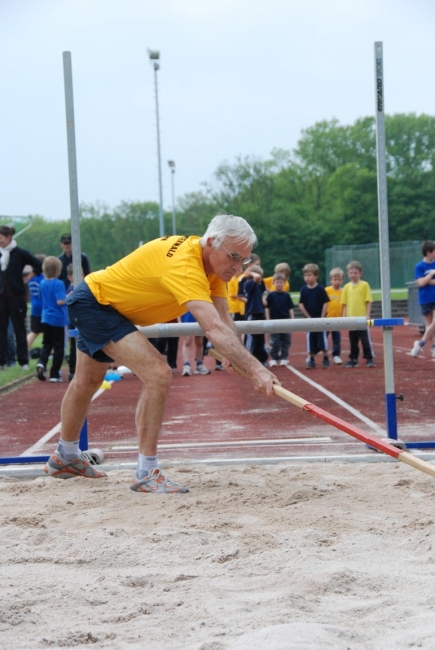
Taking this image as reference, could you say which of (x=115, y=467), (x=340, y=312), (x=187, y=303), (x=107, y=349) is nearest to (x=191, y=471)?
(x=115, y=467)

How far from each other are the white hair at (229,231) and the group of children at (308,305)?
7.49m

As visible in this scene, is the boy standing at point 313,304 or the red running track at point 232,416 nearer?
the red running track at point 232,416

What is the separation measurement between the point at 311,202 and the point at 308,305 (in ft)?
178

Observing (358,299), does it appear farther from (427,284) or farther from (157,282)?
(157,282)

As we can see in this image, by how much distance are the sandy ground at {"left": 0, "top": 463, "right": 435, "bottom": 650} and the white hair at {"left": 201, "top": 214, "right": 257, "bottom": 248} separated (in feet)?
4.31

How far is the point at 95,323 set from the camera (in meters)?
4.59

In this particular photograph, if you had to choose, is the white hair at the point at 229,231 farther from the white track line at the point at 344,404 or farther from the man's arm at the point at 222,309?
the white track line at the point at 344,404

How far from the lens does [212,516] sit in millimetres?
3984

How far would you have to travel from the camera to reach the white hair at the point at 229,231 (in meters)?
4.24

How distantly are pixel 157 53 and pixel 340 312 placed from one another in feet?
59.2

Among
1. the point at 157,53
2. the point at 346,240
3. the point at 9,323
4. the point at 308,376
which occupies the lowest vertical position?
the point at 308,376

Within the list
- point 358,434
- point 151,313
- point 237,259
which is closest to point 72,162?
point 151,313

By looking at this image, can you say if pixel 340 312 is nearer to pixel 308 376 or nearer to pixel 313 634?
pixel 308 376

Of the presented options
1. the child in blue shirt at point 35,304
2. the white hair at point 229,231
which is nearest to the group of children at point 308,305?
the child in blue shirt at point 35,304
